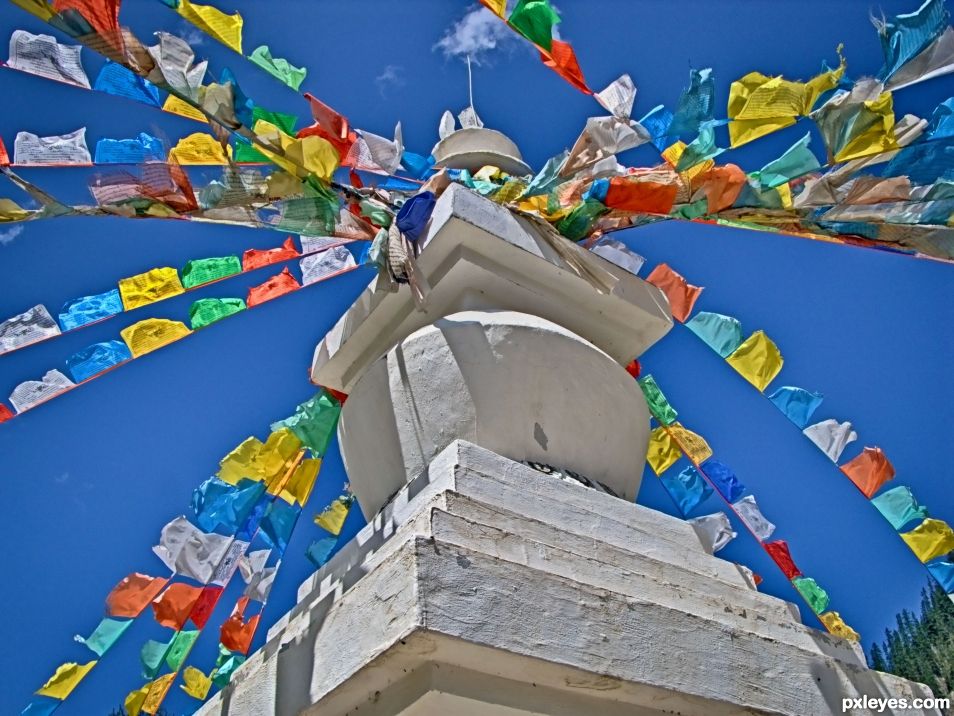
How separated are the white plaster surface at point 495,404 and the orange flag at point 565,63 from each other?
3.83 feet

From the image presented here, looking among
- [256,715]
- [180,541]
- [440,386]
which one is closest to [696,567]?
[440,386]

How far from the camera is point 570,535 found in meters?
2.73

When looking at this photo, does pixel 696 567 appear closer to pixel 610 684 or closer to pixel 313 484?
pixel 610 684

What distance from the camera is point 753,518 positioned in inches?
204

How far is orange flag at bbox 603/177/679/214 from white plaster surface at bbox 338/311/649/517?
0.67 meters

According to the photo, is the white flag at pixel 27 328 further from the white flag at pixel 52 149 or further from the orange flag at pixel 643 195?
the orange flag at pixel 643 195

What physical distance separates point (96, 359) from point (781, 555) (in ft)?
14.0

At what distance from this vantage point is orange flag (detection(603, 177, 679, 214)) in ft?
12.0

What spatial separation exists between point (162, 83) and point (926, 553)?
15.0 feet

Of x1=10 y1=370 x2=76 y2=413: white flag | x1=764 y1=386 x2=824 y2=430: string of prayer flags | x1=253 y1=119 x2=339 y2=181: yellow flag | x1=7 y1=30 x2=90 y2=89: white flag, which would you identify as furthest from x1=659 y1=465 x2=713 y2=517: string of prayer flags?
x1=7 y1=30 x2=90 y2=89: white flag

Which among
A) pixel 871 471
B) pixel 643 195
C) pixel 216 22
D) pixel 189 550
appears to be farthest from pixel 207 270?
pixel 871 471

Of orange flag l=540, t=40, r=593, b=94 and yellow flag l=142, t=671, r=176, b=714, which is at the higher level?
orange flag l=540, t=40, r=593, b=94

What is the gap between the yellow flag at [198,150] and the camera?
394cm

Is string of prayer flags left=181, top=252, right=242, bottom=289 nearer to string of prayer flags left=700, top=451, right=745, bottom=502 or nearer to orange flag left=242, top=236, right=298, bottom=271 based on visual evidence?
orange flag left=242, top=236, right=298, bottom=271
